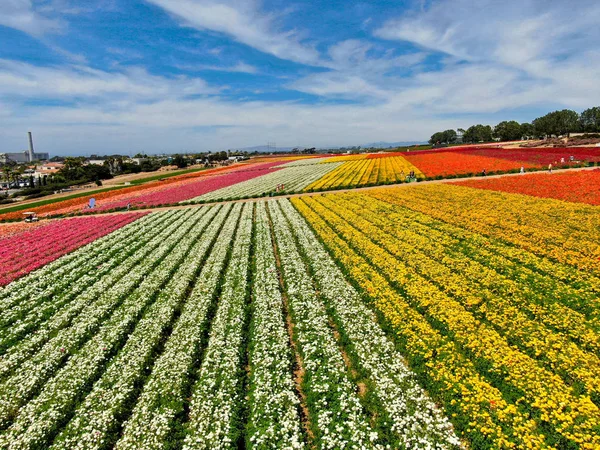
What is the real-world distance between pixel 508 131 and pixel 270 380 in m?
200

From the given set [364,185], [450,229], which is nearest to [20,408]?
[450,229]

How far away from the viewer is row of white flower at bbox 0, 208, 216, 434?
11406mm

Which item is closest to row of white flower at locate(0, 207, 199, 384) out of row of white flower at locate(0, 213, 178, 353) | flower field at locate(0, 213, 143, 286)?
row of white flower at locate(0, 213, 178, 353)

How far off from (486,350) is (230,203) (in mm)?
44727

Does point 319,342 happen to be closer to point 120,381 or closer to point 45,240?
point 120,381

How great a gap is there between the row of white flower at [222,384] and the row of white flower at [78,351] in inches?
176

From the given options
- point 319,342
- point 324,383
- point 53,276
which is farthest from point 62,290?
point 324,383

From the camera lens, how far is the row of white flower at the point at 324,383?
9.16m

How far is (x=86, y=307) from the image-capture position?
18.5 metres

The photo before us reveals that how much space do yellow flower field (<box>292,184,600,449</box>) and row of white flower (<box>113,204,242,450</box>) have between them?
8.32m

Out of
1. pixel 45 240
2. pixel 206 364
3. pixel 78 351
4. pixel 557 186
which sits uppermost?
pixel 557 186

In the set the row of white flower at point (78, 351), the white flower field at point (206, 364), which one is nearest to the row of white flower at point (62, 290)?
the white flower field at point (206, 364)

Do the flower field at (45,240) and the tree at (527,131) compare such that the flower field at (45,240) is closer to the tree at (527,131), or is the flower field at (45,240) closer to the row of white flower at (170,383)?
the row of white flower at (170,383)

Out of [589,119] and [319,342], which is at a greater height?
[589,119]
